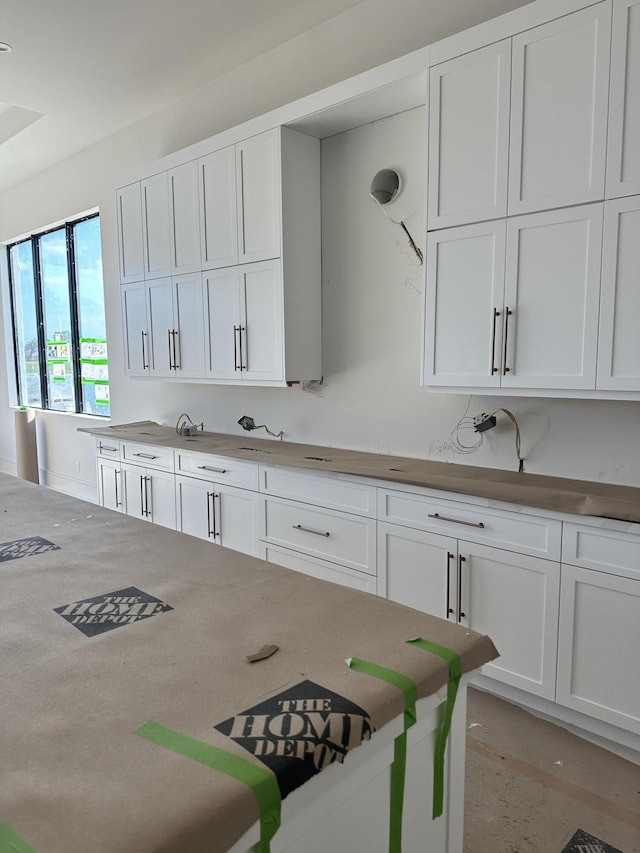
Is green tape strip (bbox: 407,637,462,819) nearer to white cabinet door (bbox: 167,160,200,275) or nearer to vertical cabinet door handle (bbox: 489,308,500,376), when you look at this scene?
vertical cabinet door handle (bbox: 489,308,500,376)

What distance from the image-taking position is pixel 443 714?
1066 mm

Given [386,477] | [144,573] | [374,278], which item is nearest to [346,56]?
[374,278]

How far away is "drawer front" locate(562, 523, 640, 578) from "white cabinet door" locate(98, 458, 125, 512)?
127 inches

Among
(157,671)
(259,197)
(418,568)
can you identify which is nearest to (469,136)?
(259,197)

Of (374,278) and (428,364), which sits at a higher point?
(374,278)

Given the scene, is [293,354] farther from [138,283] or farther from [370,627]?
[370,627]

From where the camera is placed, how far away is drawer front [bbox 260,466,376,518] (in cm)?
276


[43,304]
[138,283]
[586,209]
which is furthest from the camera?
[43,304]

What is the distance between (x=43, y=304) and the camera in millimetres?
6469

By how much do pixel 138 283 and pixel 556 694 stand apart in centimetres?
358

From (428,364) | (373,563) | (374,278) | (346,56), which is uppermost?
(346,56)

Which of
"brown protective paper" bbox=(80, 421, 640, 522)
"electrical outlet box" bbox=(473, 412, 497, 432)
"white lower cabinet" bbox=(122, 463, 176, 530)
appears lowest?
"white lower cabinet" bbox=(122, 463, 176, 530)

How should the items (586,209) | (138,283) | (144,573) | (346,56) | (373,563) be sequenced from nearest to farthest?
(144,573) < (586,209) < (373,563) < (346,56) < (138,283)

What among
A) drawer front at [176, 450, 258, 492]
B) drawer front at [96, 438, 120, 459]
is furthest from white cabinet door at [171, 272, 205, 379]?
drawer front at [96, 438, 120, 459]
